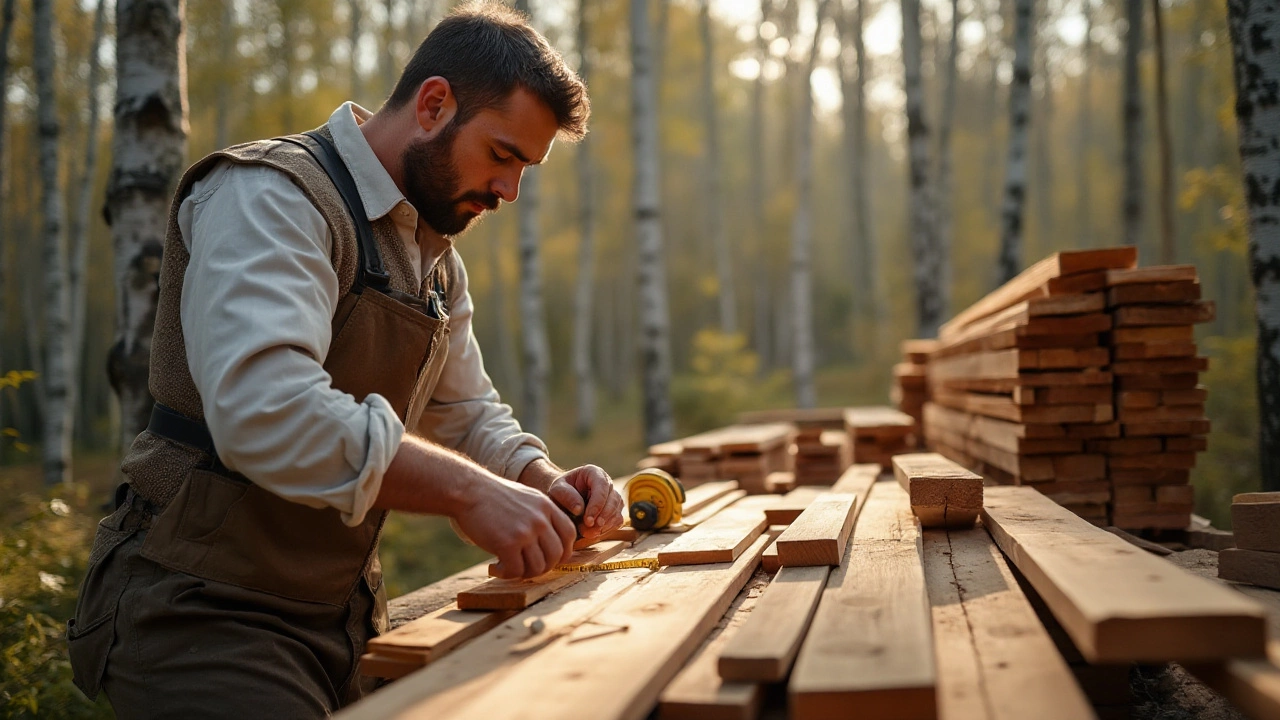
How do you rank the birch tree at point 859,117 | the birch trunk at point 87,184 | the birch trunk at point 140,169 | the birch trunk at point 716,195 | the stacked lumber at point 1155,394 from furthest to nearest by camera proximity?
the birch tree at point 859,117 → the birch trunk at point 716,195 → the birch trunk at point 87,184 → the birch trunk at point 140,169 → the stacked lumber at point 1155,394

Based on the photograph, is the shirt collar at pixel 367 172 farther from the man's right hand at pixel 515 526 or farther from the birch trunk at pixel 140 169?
the birch trunk at pixel 140 169

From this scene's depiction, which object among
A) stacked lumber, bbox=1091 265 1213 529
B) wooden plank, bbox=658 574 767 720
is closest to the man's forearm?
wooden plank, bbox=658 574 767 720

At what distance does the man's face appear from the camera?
2561mm

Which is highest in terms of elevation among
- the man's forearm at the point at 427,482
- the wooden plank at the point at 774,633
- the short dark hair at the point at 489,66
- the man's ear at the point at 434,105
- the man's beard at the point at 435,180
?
the short dark hair at the point at 489,66

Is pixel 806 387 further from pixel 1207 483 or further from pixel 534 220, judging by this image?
pixel 1207 483

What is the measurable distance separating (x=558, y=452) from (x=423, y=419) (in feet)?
49.2

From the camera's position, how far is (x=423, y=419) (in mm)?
3305

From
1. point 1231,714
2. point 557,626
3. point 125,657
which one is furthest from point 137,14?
point 1231,714

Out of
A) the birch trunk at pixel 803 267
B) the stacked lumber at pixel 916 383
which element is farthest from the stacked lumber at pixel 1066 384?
the birch trunk at pixel 803 267

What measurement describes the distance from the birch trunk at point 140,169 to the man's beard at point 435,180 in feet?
8.49

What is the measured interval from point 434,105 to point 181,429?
1.16m

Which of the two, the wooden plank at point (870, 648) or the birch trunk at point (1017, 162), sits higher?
the birch trunk at point (1017, 162)

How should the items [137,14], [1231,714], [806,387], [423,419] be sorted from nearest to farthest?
[1231,714]
[423,419]
[137,14]
[806,387]

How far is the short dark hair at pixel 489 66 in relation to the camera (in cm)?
254
